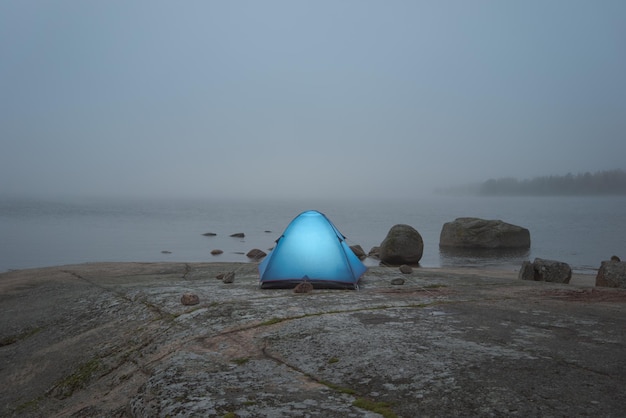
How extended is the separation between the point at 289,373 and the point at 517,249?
111 ft

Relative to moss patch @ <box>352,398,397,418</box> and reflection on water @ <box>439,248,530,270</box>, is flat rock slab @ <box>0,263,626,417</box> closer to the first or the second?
moss patch @ <box>352,398,397,418</box>

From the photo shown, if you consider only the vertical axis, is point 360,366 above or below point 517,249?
Result: above

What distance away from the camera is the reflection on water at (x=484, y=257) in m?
25.3

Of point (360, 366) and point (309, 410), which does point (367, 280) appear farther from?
point (309, 410)

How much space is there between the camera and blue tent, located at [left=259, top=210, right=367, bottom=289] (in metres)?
9.51

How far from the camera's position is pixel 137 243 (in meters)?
38.1

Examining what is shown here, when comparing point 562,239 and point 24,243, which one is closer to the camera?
point 24,243

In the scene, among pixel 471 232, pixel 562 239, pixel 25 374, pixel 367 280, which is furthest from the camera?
pixel 562 239

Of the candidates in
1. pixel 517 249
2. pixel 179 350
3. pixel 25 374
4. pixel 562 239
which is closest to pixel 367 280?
pixel 179 350

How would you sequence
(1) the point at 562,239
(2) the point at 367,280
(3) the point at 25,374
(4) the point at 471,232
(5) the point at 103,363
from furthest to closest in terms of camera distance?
(1) the point at 562,239 → (4) the point at 471,232 → (2) the point at 367,280 → (3) the point at 25,374 → (5) the point at 103,363

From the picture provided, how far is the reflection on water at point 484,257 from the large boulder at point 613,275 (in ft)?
38.0

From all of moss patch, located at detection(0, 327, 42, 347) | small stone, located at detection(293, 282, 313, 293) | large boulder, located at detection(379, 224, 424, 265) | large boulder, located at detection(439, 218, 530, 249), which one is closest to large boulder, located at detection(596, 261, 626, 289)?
small stone, located at detection(293, 282, 313, 293)

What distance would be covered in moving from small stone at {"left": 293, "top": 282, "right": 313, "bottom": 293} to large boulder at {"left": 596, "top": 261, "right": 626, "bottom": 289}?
912 cm

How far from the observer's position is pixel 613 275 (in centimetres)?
1202
